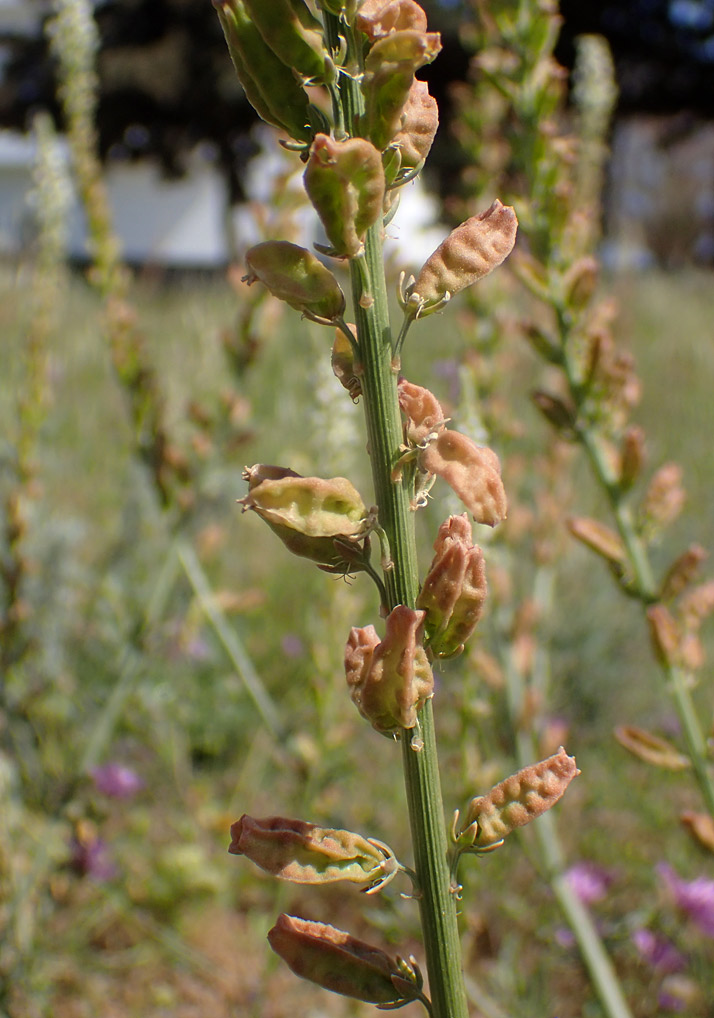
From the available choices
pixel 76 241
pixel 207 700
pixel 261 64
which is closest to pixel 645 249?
pixel 76 241

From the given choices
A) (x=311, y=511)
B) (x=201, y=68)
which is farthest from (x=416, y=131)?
(x=201, y=68)

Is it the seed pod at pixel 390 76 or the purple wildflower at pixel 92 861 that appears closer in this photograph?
the seed pod at pixel 390 76

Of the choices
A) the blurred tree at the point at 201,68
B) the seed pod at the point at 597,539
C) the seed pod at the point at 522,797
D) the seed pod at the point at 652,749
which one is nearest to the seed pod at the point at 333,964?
the seed pod at the point at 522,797

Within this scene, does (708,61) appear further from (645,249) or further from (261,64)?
(261,64)

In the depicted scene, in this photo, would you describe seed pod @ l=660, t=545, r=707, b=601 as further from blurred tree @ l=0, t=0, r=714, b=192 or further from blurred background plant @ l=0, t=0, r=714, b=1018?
blurred tree @ l=0, t=0, r=714, b=192

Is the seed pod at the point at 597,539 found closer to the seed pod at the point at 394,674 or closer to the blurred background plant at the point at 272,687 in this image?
the blurred background plant at the point at 272,687

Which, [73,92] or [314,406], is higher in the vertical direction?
[73,92]
